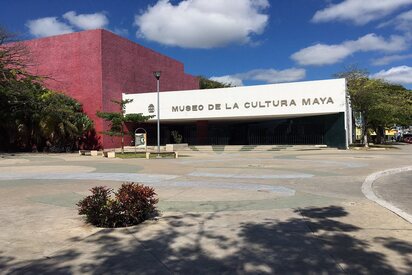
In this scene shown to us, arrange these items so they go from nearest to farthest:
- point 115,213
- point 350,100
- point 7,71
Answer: point 115,213 < point 7,71 < point 350,100

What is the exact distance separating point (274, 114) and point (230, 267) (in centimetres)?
3274

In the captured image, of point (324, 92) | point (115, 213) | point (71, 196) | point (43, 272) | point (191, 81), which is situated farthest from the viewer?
point (191, 81)

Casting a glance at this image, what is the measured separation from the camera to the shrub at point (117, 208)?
6.72 m

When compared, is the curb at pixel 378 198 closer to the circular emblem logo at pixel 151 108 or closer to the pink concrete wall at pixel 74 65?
the circular emblem logo at pixel 151 108

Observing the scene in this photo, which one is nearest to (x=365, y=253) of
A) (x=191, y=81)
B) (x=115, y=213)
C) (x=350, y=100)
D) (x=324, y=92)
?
(x=115, y=213)

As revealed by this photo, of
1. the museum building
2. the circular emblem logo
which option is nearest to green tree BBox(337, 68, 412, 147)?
the museum building

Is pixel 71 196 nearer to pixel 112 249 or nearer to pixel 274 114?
pixel 112 249

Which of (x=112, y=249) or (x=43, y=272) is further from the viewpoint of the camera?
(x=112, y=249)

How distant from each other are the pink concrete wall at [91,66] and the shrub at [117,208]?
3004 cm

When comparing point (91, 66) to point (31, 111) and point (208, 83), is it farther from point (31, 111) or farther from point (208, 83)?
point (208, 83)

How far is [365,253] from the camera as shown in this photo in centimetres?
529

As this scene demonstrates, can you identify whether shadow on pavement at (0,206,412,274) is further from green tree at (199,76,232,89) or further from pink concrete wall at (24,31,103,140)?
green tree at (199,76,232,89)

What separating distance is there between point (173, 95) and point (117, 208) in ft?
110

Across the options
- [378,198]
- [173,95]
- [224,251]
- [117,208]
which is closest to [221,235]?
[224,251]
